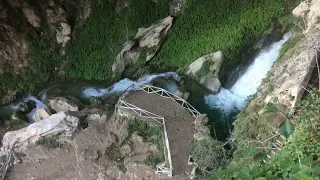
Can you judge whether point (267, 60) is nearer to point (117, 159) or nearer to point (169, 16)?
point (169, 16)

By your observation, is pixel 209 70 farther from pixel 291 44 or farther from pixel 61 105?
pixel 61 105

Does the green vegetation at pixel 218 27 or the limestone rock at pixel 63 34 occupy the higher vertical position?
the green vegetation at pixel 218 27

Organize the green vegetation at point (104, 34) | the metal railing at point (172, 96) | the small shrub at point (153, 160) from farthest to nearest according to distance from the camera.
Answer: the green vegetation at point (104, 34) → the metal railing at point (172, 96) → the small shrub at point (153, 160)

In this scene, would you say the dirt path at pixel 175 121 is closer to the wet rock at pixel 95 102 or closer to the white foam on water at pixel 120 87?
the white foam on water at pixel 120 87

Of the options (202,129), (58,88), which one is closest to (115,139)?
(202,129)

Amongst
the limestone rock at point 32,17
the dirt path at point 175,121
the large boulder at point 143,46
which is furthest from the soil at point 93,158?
the limestone rock at point 32,17

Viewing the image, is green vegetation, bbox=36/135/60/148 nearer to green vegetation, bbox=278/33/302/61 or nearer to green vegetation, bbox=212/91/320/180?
green vegetation, bbox=212/91/320/180

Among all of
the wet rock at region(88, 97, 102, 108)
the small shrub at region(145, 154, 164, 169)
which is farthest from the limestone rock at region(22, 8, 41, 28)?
the small shrub at region(145, 154, 164, 169)
